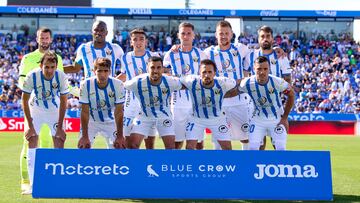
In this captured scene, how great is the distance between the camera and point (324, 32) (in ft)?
127

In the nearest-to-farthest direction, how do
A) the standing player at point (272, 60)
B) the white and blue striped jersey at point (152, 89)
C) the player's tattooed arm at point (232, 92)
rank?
1. the white and blue striped jersey at point (152, 89)
2. the player's tattooed arm at point (232, 92)
3. the standing player at point (272, 60)

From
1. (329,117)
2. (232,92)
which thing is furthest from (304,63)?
(232,92)

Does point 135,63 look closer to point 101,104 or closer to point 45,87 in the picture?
point 101,104

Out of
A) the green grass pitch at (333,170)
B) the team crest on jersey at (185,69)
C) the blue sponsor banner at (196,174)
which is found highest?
the team crest on jersey at (185,69)

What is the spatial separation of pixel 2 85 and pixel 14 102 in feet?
9.07

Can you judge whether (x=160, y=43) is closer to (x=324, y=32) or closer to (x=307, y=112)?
(x=324, y=32)

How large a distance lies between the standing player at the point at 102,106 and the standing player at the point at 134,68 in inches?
21.5

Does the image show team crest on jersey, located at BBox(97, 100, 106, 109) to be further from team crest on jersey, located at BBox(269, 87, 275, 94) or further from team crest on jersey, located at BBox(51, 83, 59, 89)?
team crest on jersey, located at BBox(269, 87, 275, 94)

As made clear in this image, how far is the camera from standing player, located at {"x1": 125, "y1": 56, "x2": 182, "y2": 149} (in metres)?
8.77

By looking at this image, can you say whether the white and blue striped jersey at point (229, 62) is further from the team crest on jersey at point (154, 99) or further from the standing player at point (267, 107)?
the team crest on jersey at point (154, 99)

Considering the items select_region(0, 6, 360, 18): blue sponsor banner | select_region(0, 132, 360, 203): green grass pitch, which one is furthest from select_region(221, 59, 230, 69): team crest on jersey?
select_region(0, 6, 360, 18): blue sponsor banner

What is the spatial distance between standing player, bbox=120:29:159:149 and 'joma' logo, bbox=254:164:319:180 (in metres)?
2.32

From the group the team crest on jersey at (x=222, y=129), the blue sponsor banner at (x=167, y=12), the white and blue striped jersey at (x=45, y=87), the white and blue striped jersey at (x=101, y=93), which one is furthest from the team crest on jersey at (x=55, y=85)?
the blue sponsor banner at (x=167, y=12)

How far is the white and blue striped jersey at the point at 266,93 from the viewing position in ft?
29.4
